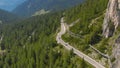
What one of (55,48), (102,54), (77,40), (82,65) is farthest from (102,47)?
(55,48)

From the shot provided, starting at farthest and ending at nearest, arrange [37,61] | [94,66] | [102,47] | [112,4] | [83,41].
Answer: [37,61]
[83,41]
[112,4]
[102,47]
[94,66]

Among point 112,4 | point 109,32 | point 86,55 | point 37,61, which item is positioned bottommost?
point 37,61

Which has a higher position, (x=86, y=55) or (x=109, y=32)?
(x=109, y=32)

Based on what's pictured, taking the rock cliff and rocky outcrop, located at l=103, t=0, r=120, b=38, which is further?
rocky outcrop, located at l=103, t=0, r=120, b=38

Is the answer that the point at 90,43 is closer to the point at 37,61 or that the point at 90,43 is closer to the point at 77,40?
the point at 77,40

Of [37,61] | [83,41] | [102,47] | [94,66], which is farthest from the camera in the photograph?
[37,61]

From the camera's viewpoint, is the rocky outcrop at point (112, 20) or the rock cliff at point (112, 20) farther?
the rocky outcrop at point (112, 20)

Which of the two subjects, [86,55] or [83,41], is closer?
[86,55]
